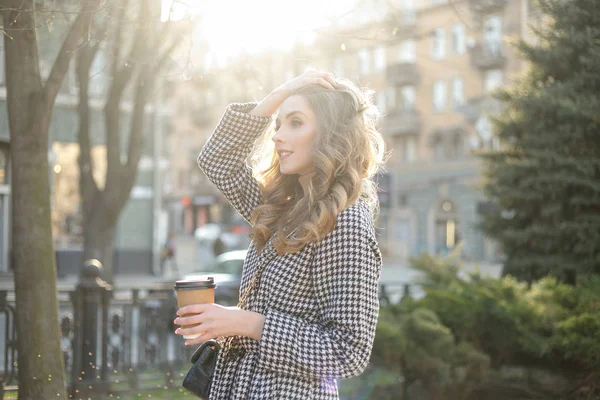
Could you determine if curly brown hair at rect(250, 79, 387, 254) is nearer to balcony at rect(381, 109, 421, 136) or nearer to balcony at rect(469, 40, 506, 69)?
balcony at rect(469, 40, 506, 69)

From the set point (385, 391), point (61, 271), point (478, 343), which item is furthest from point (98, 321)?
point (61, 271)

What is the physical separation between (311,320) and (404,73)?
145 ft

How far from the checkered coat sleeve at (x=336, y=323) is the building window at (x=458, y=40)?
42.1 metres

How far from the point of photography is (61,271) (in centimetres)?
2653

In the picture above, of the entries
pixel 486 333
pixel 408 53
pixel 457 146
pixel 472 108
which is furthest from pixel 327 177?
pixel 408 53

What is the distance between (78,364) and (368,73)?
43.4 m

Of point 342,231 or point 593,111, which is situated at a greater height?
point 593,111

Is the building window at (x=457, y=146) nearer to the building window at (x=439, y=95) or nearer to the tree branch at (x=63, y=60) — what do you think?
the building window at (x=439, y=95)

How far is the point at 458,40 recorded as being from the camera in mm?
43312

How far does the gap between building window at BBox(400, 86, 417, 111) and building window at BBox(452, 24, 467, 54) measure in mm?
4204

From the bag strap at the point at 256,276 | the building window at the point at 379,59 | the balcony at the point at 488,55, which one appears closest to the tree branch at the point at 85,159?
the bag strap at the point at 256,276

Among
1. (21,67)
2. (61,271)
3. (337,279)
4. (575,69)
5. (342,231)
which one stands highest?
(575,69)

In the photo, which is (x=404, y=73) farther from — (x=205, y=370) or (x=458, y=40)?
(x=205, y=370)

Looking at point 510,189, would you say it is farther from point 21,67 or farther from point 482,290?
point 21,67
